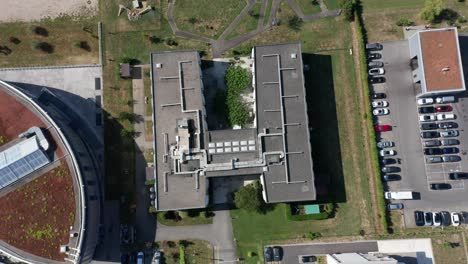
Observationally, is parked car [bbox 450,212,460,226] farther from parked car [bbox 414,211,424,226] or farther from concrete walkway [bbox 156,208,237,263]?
concrete walkway [bbox 156,208,237,263]

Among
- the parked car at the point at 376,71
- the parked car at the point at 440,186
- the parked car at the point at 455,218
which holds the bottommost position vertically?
the parked car at the point at 455,218

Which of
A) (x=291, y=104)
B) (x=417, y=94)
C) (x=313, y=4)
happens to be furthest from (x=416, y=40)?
(x=291, y=104)

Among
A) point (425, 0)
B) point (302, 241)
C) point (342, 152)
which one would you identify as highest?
point (425, 0)

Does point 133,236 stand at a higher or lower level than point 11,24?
lower

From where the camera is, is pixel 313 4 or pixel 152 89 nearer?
pixel 152 89

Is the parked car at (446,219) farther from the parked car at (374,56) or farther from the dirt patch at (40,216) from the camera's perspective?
the dirt patch at (40,216)

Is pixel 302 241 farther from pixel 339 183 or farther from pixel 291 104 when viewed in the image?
pixel 291 104

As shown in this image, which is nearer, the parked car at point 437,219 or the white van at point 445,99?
the parked car at point 437,219

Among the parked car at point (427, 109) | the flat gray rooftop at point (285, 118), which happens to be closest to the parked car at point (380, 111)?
the parked car at point (427, 109)
